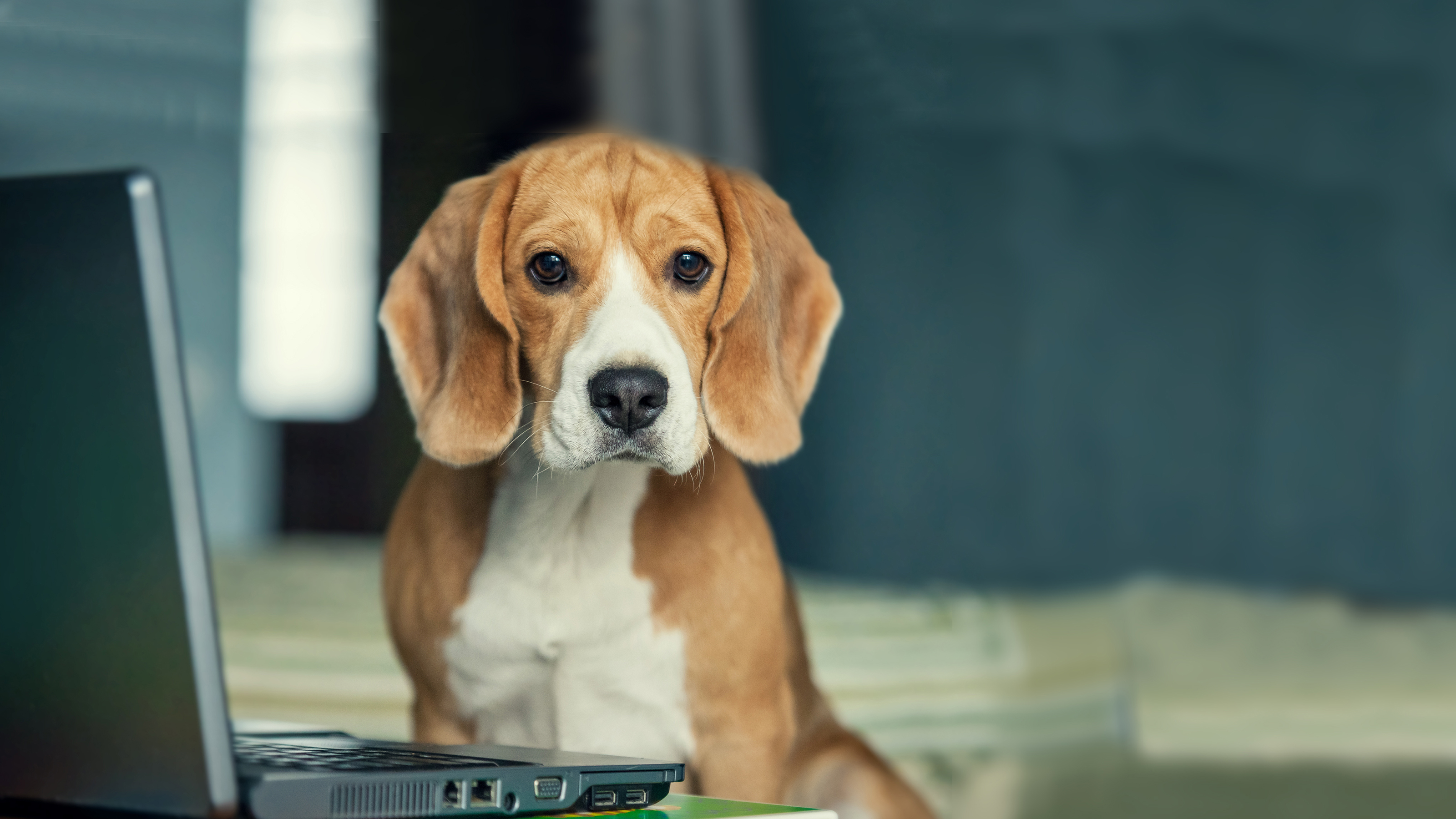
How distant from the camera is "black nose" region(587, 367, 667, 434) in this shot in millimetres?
987

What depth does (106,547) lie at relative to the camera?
1.78 feet

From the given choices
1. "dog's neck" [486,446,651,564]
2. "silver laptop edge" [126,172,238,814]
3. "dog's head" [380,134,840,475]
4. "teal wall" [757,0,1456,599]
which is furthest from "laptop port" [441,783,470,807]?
"teal wall" [757,0,1456,599]

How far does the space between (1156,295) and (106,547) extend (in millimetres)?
1451

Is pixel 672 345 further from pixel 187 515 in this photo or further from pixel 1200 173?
pixel 1200 173

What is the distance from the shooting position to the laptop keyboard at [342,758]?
65 centimetres

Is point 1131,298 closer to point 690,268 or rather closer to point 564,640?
point 690,268

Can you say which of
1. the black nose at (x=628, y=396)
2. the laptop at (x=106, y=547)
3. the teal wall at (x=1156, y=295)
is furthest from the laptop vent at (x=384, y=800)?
the teal wall at (x=1156, y=295)

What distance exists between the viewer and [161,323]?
1.68 feet

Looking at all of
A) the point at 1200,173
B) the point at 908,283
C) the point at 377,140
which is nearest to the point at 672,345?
the point at 377,140

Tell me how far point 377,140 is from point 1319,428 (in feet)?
4.08

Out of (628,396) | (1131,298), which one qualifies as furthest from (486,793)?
(1131,298)

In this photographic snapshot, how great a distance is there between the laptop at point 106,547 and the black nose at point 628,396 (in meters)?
0.42

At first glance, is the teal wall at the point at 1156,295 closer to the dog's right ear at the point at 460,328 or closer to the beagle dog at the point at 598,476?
the beagle dog at the point at 598,476

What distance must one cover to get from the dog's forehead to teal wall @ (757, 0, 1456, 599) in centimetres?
45
